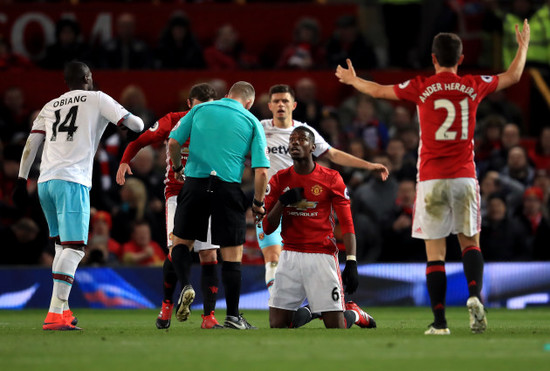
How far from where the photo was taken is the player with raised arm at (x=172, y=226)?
9.66 m

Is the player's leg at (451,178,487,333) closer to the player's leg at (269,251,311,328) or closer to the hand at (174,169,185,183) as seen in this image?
the player's leg at (269,251,311,328)

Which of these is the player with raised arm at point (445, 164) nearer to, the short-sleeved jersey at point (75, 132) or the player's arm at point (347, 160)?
the player's arm at point (347, 160)

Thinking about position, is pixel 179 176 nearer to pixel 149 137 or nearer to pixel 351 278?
pixel 149 137

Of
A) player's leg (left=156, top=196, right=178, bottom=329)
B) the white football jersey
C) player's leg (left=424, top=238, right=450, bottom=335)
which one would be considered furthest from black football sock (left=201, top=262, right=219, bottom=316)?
player's leg (left=424, top=238, right=450, bottom=335)

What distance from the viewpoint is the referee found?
9094mm

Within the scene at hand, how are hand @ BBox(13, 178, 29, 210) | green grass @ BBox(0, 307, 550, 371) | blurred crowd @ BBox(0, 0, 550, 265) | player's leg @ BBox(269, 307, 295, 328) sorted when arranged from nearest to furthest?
green grass @ BBox(0, 307, 550, 371) → player's leg @ BBox(269, 307, 295, 328) → hand @ BBox(13, 178, 29, 210) → blurred crowd @ BBox(0, 0, 550, 265)

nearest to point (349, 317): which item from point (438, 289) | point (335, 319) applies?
point (335, 319)

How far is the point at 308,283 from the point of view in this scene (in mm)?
9398

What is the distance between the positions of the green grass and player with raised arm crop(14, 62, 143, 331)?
0.49 m

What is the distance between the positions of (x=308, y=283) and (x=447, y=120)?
2.02m

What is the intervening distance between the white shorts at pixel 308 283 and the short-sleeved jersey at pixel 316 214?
9cm

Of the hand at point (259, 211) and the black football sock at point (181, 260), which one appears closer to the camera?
the black football sock at point (181, 260)

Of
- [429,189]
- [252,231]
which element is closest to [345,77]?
[429,189]

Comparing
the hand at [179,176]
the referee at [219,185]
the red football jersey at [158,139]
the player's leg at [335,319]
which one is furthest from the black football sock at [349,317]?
the red football jersey at [158,139]
